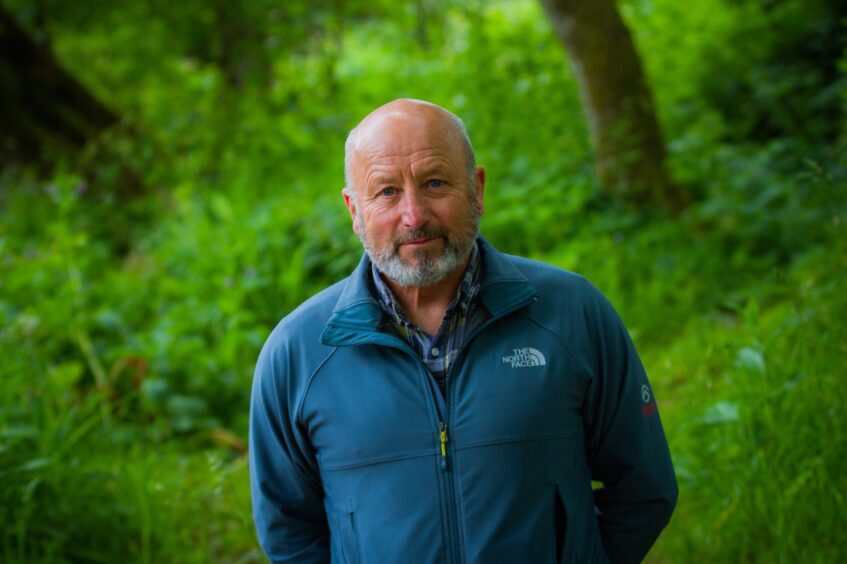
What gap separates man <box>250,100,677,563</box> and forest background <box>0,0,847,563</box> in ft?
3.64

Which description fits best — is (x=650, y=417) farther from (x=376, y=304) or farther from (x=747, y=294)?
(x=747, y=294)

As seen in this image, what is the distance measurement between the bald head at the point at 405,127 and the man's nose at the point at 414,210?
0.12 m

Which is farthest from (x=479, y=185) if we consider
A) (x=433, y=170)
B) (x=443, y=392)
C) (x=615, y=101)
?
(x=615, y=101)

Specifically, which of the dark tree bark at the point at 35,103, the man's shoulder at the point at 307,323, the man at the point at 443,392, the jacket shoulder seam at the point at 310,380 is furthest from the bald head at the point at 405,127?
the dark tree bark at the point at 35,103

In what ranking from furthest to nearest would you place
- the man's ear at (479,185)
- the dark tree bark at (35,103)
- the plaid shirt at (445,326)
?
the dark tree bark at (35,103) → the man's ear at (479,185) → the plaid shirt at (445,326)

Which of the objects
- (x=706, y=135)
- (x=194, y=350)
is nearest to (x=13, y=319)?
(x=194, y=350)

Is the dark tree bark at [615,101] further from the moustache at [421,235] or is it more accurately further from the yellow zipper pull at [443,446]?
the yellow zipper pull at [443,446]

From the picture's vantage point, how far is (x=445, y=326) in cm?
193

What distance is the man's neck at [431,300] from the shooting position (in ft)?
6.48

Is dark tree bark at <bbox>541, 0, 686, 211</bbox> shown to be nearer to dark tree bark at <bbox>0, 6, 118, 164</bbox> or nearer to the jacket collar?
the jacket collar

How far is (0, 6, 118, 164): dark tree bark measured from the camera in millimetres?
8094

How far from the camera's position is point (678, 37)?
9.62 m

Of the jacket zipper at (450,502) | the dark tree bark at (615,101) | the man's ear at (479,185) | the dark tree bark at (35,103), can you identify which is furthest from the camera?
the dark tree bark at (35,103)

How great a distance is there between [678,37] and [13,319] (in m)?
8.16
